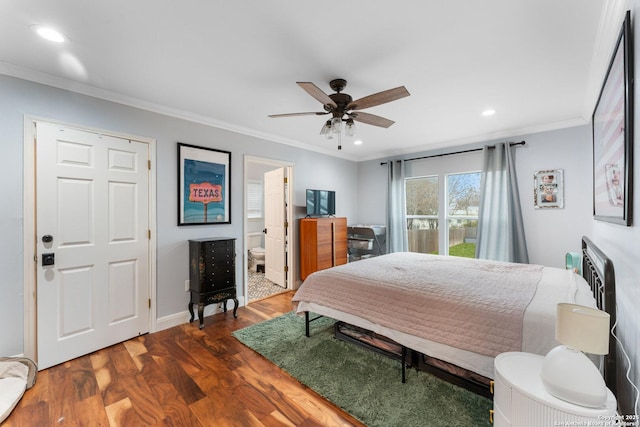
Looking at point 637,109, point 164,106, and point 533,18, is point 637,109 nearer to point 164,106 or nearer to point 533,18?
point 533,18

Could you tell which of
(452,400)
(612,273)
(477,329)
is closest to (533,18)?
(612,273)

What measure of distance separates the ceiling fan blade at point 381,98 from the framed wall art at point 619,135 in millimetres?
1079

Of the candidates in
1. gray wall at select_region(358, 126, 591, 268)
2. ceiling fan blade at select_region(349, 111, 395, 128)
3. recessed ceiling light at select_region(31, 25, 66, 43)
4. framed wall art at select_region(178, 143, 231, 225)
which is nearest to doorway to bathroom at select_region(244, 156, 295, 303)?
framed wall art at select_region(178, 143, 231, 225)

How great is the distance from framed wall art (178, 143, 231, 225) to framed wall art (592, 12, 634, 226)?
3.50m

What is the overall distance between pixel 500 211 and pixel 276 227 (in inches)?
138

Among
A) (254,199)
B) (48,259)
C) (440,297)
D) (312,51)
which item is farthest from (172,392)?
(254,199)

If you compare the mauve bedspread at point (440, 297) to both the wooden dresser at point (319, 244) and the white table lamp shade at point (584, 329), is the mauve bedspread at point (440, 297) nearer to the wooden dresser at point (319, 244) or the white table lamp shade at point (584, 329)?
the white table lamp shade at point (584, 329)

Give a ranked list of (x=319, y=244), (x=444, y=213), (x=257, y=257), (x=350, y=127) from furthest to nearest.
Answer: (x=257, y=257), (x=444, y=213), (x=319, y=244), (x=350, y=127)

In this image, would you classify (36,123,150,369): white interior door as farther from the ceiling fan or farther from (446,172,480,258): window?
(446,172,480,258): window

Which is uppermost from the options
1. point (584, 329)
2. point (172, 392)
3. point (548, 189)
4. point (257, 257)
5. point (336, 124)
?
point (336, 124)

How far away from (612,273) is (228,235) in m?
3.51

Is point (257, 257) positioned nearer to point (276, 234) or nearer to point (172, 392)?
point (276, 234)

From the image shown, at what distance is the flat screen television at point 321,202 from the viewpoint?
4.54 metres

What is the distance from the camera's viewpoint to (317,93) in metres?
2.03
